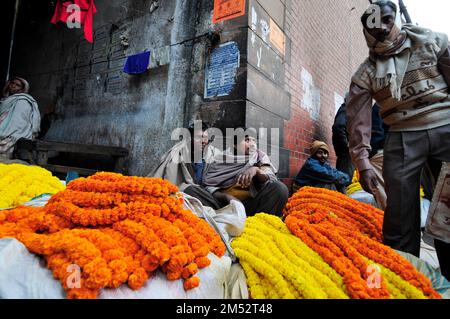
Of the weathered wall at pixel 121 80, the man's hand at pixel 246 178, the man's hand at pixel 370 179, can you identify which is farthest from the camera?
the weathered wall at pixel 121 80

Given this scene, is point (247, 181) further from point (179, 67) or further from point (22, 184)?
point (179, 67)

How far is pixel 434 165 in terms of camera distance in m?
1.88

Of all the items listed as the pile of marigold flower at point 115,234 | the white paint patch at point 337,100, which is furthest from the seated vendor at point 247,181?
the white paint patch at point 337,100

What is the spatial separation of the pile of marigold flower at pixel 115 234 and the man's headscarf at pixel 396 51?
1.50 meters

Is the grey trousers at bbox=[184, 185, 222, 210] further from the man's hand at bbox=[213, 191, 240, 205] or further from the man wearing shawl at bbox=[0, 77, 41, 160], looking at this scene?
the man wearing shawl at bbox=[0, 77, 41, 160]

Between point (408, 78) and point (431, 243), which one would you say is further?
point (431, 243)

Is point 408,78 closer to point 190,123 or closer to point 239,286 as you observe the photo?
point 239,286

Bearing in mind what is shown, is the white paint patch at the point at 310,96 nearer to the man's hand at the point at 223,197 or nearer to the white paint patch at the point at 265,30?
the white paint patch at the point at 265,30

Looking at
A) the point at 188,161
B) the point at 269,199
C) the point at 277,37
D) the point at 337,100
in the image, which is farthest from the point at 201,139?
the point at 337,100

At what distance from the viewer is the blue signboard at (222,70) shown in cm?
335

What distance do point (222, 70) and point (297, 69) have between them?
68.6 inches

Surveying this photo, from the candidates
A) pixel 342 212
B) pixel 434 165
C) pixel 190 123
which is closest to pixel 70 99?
pixel 190 123

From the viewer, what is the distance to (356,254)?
1.20 m
